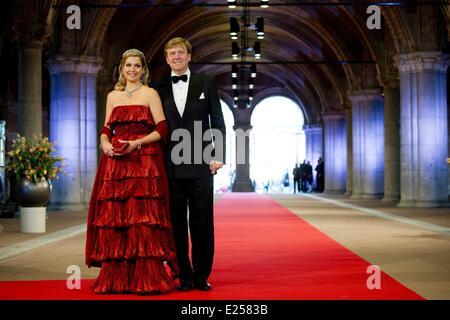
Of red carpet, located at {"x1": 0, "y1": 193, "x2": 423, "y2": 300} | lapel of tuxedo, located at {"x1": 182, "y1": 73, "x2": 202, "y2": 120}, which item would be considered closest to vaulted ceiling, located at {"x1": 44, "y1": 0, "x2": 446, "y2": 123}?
red carpet, located at {"x1": 0, "y1": 193, "x2": 423, "y2": 300}

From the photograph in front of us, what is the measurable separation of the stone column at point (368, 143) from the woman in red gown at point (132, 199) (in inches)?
1293

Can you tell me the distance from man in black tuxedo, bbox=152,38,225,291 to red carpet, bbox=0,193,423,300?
0.34 m

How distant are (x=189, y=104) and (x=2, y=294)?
2472mm

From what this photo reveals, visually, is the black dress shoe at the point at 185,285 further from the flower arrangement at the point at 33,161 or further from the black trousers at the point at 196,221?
the flower arrangement at the point at 33,161

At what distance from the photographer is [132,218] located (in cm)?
786

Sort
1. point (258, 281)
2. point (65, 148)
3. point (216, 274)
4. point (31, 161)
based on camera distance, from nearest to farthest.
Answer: point (258, 281)
point (216, 274)
point (31, 161)
point (65, 148)

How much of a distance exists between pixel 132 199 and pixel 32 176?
10.7 meters

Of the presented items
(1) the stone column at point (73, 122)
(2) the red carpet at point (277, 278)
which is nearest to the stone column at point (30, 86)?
(1) the stone column at point (73, 122)

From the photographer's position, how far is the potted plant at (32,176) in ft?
58.1

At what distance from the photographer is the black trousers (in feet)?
26.9

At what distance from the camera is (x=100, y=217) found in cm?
795

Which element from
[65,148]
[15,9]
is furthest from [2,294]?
[65,148]

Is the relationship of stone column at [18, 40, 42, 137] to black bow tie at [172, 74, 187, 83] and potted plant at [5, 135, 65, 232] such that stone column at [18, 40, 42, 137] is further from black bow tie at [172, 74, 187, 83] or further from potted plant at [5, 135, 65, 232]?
black bow tie at [172, 74, 187, 83]

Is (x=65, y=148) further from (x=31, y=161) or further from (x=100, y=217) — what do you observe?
A: (x=100, y=217)
